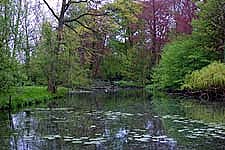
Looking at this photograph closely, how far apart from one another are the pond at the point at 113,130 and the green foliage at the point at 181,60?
12809mm

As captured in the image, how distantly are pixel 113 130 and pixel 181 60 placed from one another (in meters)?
21.3

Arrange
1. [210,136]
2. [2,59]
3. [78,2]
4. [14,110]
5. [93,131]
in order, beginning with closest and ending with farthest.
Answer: [210,136] → [93,131] → [2,59] → [14,110] → [78,2]

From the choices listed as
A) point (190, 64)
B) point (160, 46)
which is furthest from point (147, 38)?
point (190, 64)

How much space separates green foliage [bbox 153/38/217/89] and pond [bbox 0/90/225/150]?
12.8 m

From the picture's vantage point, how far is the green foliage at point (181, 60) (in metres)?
31.5

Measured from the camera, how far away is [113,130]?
1327 centimetres

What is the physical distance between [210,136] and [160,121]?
3.55 m

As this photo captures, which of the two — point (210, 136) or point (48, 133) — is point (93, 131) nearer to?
point (48, 133)

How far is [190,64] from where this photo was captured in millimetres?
32406

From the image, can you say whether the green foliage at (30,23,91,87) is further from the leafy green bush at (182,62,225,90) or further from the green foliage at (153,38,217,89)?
the leafy green bush at (182,62,225,90)

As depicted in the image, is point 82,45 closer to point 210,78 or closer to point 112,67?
point 210,78

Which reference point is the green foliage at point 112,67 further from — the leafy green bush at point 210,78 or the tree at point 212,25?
the leafy green bush at point 210,78

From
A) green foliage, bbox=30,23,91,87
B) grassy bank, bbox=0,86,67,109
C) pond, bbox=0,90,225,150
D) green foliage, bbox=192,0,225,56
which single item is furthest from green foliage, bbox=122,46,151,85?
pond, bbox=0,90,225,150

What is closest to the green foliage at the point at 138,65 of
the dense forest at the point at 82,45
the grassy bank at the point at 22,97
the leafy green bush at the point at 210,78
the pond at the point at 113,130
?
the dense forest at the point at 82,45
